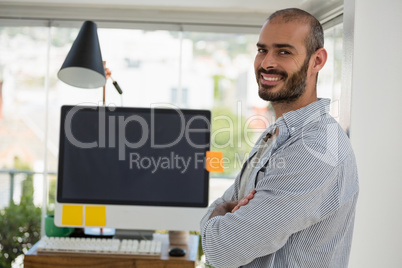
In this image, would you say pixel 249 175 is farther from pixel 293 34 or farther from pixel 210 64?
pixel 210 64

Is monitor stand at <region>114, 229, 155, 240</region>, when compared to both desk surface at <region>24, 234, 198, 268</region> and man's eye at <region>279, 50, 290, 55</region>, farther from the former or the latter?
man's eye at <region>279, 50, 290, 55</region>

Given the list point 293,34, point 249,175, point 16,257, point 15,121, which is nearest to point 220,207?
point 249,175

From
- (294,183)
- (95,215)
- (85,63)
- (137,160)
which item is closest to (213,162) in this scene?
(137,160)

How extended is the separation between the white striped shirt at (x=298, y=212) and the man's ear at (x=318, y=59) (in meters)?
0.16

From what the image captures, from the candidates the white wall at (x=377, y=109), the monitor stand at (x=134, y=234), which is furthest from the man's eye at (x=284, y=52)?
the monitor stand at (x=134, y=234)

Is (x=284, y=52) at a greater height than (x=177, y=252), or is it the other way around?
(x=284, y=52)

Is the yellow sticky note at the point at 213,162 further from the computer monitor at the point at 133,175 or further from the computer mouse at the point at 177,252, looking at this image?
the computer mouse at the point at 177,252

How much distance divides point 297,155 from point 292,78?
0.25 metres

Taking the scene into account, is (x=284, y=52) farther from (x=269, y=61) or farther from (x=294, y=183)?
(x=294, y=183)

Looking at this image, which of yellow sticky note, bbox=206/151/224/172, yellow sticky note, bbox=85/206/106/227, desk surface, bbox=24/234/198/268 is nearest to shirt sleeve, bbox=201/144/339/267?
desk surface, bbox=24/234/198/268

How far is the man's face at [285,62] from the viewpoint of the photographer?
4.55 feet

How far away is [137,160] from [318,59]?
1.05m

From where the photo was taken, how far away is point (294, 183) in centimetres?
121

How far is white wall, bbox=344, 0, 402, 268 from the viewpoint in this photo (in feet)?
6.92
